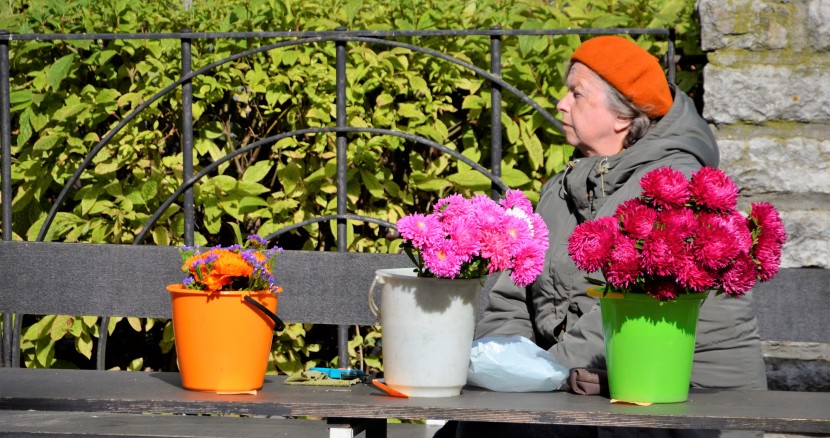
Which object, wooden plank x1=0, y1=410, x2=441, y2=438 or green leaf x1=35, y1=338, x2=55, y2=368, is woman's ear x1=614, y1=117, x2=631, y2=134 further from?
green leaf x1=35, y1=338, x2=55, y2=368

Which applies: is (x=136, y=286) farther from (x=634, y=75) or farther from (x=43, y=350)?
(x=634, y=75)

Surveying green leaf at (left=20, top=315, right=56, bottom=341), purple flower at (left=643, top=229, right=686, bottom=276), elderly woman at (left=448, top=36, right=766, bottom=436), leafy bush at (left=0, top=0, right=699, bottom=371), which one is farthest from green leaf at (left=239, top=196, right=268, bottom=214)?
purple flower at (left=643, top=229, right=686, bottom=276)

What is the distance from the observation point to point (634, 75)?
2396 millimetres

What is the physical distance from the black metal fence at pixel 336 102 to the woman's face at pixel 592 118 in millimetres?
509

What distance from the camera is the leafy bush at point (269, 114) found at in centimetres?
326

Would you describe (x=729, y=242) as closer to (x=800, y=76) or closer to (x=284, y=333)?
(x=800, y=76)

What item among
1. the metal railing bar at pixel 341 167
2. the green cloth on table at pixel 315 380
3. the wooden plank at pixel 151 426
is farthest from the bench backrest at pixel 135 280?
the green cloth on table at pixel 315 380

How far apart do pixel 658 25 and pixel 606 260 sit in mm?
1561

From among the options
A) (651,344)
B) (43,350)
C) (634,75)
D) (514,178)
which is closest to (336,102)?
(514,178)

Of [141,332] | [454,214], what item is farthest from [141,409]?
[141,332]

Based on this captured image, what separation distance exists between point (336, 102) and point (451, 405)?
1.53 meters

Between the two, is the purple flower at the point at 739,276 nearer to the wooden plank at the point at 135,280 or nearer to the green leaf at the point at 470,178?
the wooden plank at the point at 135,280

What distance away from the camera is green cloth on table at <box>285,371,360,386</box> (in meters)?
1.95

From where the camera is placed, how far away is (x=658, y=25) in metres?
3.08
